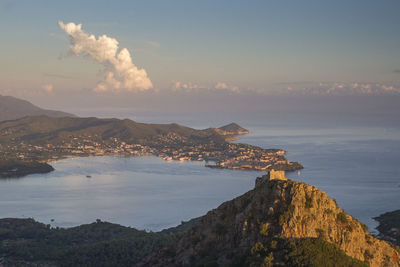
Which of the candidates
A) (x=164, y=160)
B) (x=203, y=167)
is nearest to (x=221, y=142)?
(x=164, y=160)

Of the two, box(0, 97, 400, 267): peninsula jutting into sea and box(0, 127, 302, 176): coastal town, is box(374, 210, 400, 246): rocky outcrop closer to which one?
box(0, 97, 400, 267): peninsula jutting into sea

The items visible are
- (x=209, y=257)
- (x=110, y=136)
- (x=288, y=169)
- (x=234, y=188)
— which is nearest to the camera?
(x=209, y=257)

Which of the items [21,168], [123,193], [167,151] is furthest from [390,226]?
[167,151]

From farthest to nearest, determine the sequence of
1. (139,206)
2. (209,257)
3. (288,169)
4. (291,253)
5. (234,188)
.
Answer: (288,169) < (234,188) < (139,206) < (209,257) < (291,253)

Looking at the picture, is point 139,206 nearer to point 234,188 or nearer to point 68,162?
point 234,188

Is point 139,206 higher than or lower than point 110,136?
lower

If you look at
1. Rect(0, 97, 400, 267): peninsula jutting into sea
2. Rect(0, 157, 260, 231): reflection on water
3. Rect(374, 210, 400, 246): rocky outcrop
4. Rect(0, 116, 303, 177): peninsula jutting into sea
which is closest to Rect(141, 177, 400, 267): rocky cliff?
Rect(0, 97, 400, 267): peninsula jutting into sea

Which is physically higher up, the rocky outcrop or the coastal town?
the coastal town
